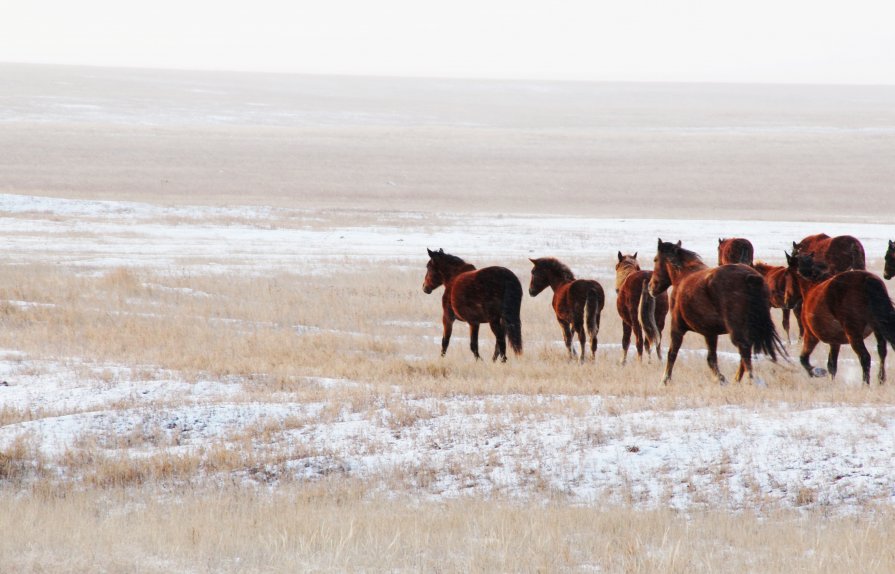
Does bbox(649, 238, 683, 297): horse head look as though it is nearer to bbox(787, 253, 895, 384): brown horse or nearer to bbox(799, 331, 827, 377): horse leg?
bbox(787, 253, 895, 384): brown horse

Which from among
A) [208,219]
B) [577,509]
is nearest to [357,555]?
[577,509]

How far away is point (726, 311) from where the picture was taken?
35.5 feet

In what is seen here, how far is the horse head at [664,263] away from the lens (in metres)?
11.6

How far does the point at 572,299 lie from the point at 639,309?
0.90 metres

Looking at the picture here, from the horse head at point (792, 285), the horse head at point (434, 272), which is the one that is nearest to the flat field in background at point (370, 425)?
the horse head at point (792, 285)

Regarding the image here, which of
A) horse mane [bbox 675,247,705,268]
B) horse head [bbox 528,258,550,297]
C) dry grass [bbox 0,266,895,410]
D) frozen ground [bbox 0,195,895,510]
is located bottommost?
dry grass [bbox 0,266,895,410]

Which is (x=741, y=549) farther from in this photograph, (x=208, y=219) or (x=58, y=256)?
(x=208, y=219)

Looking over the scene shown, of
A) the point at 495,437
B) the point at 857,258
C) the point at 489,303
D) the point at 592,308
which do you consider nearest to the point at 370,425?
the point at 495,437

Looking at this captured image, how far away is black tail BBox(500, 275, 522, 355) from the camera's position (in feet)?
42.4

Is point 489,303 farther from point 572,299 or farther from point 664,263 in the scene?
point 664,263

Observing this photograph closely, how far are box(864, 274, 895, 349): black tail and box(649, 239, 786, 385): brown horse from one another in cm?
100

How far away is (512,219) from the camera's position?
1500 inches

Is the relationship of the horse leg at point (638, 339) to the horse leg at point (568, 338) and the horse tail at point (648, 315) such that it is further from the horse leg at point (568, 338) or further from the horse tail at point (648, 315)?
the horse leg at point (568, 338)

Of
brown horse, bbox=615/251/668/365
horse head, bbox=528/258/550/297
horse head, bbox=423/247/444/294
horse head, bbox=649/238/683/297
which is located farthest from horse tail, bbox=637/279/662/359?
horse head, bbox=423/247/444/294
